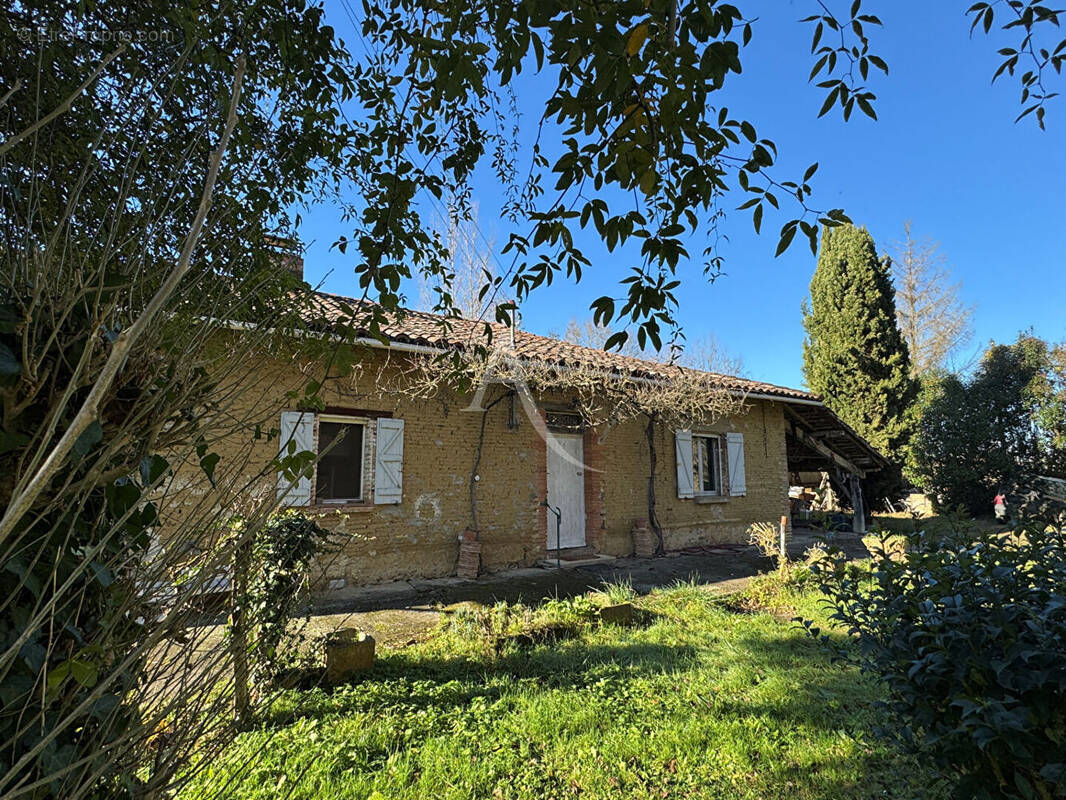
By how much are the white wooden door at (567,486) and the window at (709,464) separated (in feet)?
9.84

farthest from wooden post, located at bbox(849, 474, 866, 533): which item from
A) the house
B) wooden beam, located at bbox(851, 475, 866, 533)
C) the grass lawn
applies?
the grass lawn

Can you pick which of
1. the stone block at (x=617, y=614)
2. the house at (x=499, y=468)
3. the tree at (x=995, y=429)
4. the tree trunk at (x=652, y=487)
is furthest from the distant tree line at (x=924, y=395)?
the stone block at (x=617, y=614)

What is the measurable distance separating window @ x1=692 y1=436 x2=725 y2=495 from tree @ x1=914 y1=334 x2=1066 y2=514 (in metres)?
8.81

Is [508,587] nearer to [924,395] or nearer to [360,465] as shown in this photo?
[360,465]

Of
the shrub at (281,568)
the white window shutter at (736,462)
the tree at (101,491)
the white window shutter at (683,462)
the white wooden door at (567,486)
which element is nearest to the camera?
the tree at (101,491)

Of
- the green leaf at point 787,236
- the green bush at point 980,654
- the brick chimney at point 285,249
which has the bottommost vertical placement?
the green bush at point 980,654

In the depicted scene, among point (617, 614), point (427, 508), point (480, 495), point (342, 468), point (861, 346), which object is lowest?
point (617, 614)

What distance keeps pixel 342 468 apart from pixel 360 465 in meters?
0.26

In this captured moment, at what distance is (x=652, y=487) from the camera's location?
33.2ft

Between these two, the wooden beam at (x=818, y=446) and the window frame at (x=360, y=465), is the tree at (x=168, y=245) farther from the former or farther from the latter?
the wooden beam at (x=818, y=446)

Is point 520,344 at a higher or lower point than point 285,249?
higher

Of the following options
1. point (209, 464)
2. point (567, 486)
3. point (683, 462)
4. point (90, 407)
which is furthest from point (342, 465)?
point (90, 407)

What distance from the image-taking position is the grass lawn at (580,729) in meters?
2.56

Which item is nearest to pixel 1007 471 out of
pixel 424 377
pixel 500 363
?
pixel 500 363
